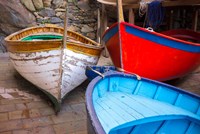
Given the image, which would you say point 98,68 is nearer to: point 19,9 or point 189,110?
point 189,110

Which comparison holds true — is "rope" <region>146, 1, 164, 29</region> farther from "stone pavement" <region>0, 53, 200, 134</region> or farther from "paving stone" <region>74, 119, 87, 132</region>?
"paving stone" <region>74, 119, 87, 132</region>

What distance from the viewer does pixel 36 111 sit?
311 cm

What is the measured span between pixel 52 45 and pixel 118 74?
117 centimetres

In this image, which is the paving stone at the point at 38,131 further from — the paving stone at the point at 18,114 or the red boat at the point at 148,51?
the red boat at the point at 148,51

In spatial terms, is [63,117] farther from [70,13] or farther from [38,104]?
[70,13]

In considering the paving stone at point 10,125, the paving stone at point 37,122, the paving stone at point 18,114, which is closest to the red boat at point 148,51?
the paving stone at point 37,122

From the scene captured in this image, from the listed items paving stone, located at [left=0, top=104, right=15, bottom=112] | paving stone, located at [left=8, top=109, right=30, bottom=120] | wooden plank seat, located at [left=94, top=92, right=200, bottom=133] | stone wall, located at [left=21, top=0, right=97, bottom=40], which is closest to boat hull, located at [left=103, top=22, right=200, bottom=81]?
wooden plank seat, located at [left=94, top=92, right=200, bottom=133]

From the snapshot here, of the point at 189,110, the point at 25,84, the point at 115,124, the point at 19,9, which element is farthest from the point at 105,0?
the point at 115,124

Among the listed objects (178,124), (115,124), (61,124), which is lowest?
(61,124)

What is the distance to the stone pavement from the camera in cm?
266

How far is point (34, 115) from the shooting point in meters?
2.99

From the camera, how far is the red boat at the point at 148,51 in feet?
10.7

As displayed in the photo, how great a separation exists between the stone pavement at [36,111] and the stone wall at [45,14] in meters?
2.57

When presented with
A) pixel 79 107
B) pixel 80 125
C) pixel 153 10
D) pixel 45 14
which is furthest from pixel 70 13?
pixel 80 125
